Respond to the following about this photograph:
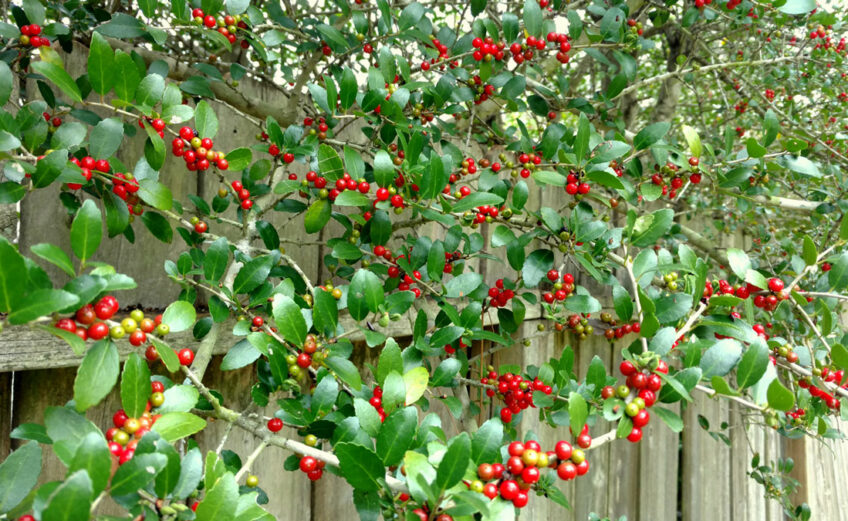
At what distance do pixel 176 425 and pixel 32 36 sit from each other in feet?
2.74

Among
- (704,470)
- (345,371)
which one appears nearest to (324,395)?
(345,371)

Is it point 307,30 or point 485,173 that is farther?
point 307,30

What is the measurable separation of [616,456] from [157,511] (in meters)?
2.12

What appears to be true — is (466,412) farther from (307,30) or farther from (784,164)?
(307,30)

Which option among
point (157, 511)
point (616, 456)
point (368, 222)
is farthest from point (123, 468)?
point (616, 456)

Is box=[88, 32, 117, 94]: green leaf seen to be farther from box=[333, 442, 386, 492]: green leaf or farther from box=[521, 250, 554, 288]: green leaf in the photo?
box=[521, 250, 554, 288]: green leaf

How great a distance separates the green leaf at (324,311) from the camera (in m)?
0.93

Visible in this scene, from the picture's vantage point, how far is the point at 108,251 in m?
A: 1.24

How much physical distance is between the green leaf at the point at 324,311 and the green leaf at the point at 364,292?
7 centimetres

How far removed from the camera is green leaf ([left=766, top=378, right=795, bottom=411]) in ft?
2.46

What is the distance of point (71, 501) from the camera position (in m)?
0.44

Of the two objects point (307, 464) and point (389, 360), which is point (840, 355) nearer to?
point (389, 360)

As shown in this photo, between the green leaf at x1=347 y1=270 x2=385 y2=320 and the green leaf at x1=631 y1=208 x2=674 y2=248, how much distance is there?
1.84 ft

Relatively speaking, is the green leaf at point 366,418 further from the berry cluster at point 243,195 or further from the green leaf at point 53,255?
the berry cluster at point 243,195
